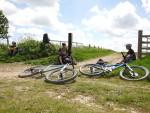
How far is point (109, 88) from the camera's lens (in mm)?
11969

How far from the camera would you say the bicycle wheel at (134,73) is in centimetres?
1450

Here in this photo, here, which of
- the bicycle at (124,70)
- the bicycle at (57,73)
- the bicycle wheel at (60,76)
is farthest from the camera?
the bicycle at (124,70)

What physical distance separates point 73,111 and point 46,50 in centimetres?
1861

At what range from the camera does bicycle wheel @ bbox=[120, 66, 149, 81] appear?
14500 millimetres

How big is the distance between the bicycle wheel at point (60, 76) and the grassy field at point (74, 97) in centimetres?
33

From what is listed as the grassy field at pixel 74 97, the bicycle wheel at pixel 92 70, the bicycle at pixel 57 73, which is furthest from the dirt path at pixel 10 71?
the bicycle wheel at pixel 92 70

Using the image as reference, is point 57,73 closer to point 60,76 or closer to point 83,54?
point 60,76

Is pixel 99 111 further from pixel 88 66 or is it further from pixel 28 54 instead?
pixel 28 54

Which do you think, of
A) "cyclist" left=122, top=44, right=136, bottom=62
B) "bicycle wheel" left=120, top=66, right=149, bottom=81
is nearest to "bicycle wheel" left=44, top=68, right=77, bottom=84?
"bicycle wheel" left=120, top=66, right=149, bottom=81

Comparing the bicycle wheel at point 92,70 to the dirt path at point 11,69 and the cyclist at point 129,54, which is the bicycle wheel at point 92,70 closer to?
the cyclist at point 129,54

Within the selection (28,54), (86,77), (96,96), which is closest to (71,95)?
(96,96)

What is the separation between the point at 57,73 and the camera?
14.8 meters

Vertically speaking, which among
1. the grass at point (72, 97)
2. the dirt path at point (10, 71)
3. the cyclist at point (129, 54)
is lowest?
the grass at point (72, 97)

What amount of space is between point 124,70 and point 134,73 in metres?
0.60
